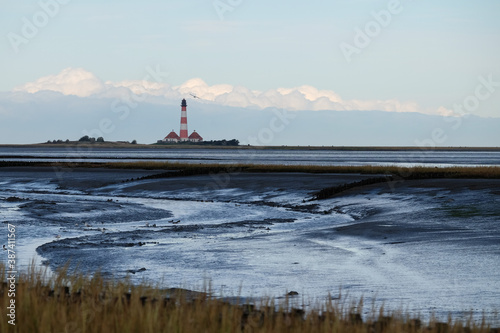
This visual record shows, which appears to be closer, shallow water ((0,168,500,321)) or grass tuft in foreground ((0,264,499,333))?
grass tuft in foreground ((0,264,499,333))

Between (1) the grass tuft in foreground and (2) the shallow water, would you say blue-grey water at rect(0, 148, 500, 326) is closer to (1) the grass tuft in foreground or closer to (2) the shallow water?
(2) the shallow water

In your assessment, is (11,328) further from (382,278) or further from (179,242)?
(179,242)

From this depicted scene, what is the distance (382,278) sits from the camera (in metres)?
13.6

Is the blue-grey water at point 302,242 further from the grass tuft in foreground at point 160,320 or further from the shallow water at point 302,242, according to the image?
A: the grass tuft in foreground at point 160,320

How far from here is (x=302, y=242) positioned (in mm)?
19734

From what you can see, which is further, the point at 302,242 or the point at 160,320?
the point at 302,242

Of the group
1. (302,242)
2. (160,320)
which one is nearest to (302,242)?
Answer: (302,242)

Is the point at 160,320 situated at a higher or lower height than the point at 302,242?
higher

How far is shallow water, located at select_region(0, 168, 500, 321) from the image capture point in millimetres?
12703

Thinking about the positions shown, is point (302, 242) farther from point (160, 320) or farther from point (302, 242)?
point (160, 320)

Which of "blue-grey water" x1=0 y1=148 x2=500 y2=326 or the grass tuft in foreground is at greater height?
the grass tuft in foreground

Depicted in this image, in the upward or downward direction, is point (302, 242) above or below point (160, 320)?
below

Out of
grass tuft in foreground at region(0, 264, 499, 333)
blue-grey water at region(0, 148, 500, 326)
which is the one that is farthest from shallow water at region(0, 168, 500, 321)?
grass tuft in foreground at region(0, 264, 499, 333)

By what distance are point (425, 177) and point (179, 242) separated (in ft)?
84.4
